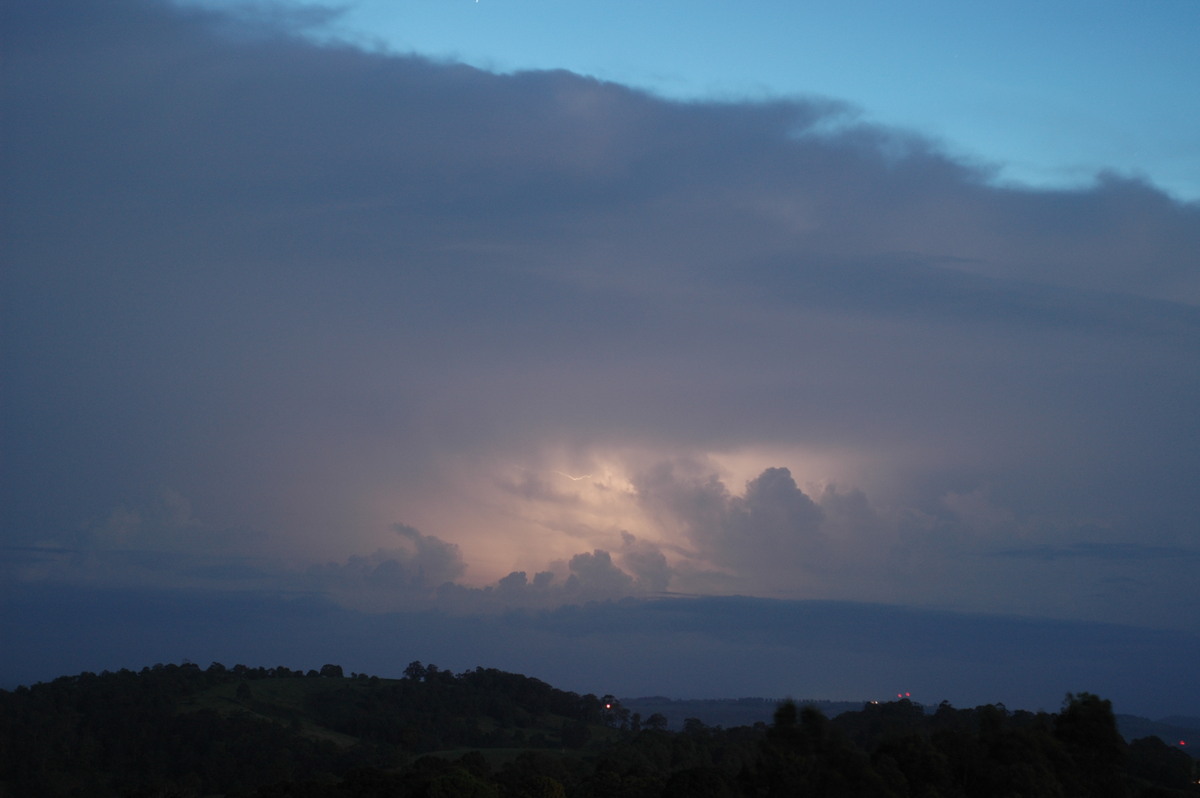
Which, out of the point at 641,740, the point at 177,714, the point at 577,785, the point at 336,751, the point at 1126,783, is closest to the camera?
the point at 1126,783

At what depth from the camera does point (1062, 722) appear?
6028 centimetres

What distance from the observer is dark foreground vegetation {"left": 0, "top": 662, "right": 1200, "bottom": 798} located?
5519 cm

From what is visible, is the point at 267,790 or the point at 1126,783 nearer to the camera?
the point at 1126,783

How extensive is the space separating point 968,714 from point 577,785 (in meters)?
50.5

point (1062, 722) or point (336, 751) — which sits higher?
point (1062, 722)

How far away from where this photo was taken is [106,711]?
159 meters

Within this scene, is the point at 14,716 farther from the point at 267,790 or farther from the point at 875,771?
the point at 875,771

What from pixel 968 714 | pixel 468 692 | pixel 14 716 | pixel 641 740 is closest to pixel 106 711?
pixel 14 716

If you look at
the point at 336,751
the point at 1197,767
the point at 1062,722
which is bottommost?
the point at 336,751

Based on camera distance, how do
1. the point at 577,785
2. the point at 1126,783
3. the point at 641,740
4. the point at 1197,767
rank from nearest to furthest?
the point at 1126,783, the point at 577,785, the point at 1197,767, the point at 641,740

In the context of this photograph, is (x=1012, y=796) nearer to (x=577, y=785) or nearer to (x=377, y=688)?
(x=577, y=785)

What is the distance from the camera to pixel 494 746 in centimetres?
17138

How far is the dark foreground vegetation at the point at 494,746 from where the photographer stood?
55188 millimetres

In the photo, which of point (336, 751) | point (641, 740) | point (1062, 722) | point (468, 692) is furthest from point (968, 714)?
point (468, 692)
